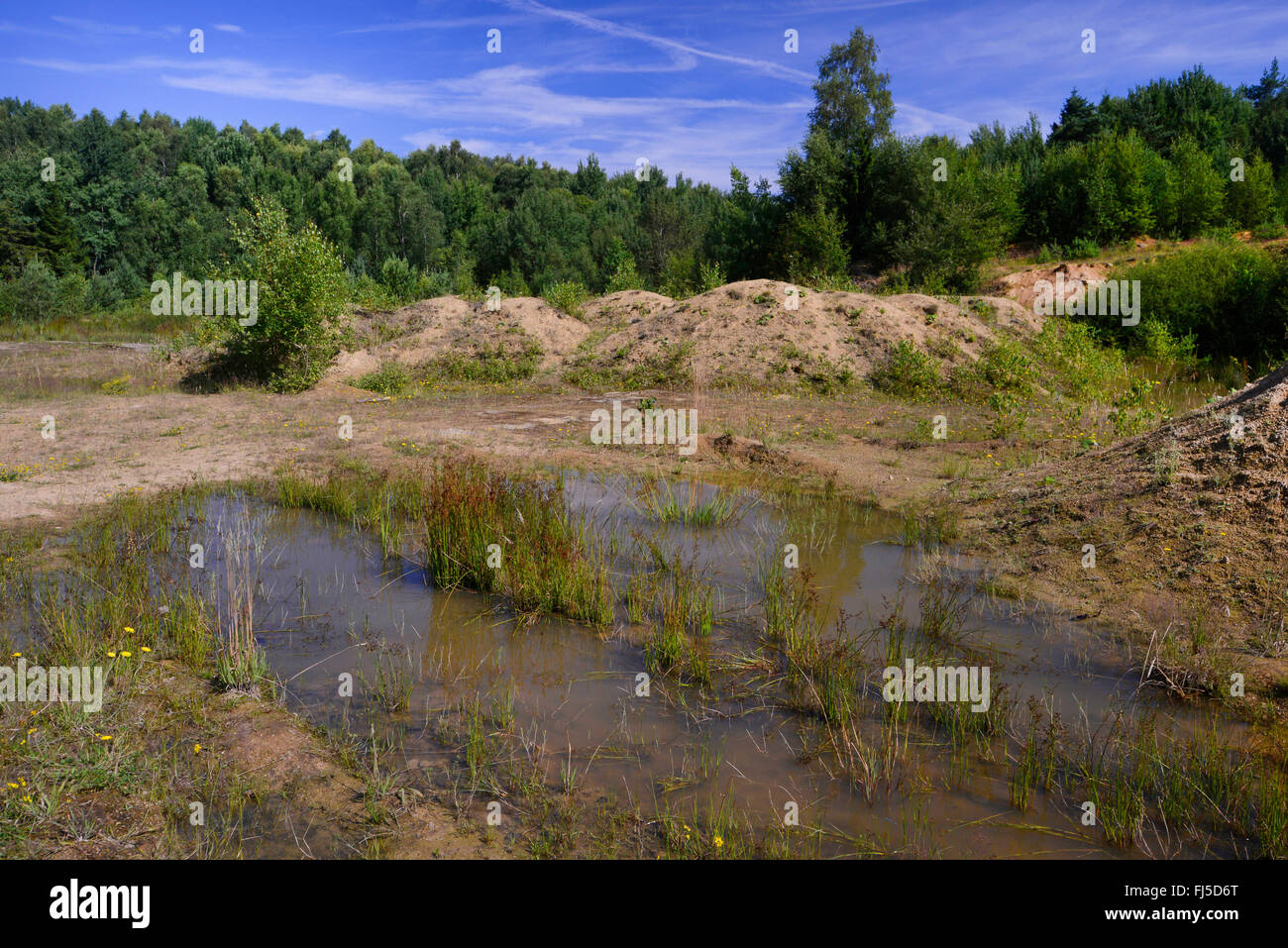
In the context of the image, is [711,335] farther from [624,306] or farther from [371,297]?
[371,297]

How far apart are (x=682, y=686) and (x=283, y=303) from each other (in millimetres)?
13725

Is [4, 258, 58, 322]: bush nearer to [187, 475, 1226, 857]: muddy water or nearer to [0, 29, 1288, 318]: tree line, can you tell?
[0, 29, 1288, 318]: tree line

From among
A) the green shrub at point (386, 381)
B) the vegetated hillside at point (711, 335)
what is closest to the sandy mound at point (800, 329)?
the vegetated hillside at point (711, 335)

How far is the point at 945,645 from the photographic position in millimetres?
5668

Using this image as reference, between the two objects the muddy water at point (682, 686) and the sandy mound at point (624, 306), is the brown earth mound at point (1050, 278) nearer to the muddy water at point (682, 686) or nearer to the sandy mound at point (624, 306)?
the sandy mound at point (624, 306)

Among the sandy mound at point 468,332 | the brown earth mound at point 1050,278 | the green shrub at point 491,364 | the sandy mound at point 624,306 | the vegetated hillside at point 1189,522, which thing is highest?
the brown earth mound at point 1050,278

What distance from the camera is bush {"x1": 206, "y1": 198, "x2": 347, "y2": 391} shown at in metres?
15.7

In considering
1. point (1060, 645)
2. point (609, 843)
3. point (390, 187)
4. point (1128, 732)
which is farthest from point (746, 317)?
point (390, 187)

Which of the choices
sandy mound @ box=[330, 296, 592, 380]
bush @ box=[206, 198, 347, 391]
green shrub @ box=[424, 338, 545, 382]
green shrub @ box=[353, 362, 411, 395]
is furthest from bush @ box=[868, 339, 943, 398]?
bush @ box=[206, 198, 347, 391]

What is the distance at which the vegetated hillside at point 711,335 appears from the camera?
1692 cm

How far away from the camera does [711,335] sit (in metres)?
17.8

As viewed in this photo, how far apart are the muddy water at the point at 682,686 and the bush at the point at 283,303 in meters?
9.03

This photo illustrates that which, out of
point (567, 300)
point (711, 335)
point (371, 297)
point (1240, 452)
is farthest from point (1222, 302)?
point (371, 297)
